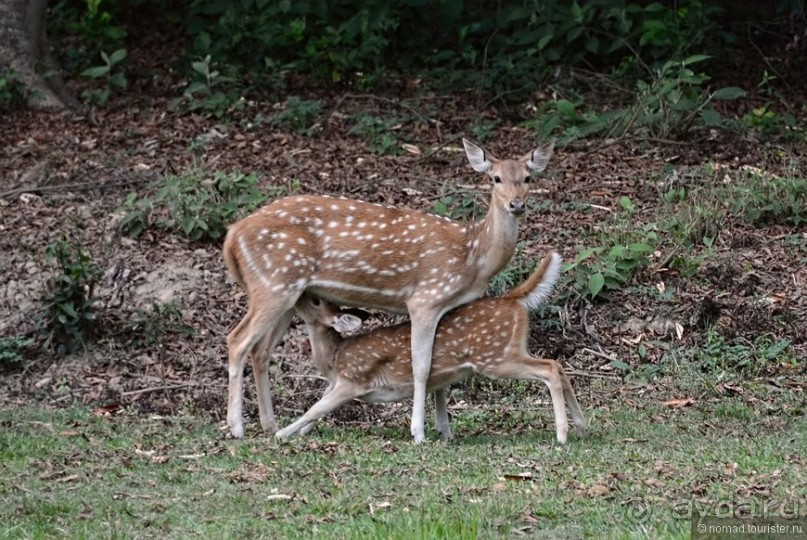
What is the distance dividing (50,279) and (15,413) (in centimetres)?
144

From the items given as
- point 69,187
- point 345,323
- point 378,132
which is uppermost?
point 345,323

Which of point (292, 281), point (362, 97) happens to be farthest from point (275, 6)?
point (292, 281)

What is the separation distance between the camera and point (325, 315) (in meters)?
9.32

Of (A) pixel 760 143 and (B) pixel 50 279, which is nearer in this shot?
(B) pixel 50 279

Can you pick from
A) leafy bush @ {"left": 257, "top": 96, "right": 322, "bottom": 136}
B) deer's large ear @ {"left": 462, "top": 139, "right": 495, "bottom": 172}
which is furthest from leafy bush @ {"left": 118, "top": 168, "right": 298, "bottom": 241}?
deer's large ear @ {"left": 462, "top": 139, "right": 495, "bottom": 172}

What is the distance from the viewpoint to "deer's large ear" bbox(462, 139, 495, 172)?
30.4 ft

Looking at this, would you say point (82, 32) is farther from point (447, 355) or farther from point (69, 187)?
point (447, 355)

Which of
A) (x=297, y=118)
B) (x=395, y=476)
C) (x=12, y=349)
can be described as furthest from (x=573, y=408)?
(x=297, y=118)

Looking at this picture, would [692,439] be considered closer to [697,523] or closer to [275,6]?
[697,523]

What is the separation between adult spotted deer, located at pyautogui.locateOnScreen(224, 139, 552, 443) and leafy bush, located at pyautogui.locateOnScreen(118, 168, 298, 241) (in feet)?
8.52

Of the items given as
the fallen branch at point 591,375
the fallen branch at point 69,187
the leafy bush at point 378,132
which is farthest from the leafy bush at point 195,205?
the fallen branch at point 591,375

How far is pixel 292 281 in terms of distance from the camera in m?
9.02

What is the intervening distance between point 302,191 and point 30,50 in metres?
3.68

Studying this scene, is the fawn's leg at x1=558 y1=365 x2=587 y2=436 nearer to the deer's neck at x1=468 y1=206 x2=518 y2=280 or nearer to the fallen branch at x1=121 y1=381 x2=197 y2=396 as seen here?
the deer's neck at x1=468 y1=206 x2=518 y2=280
